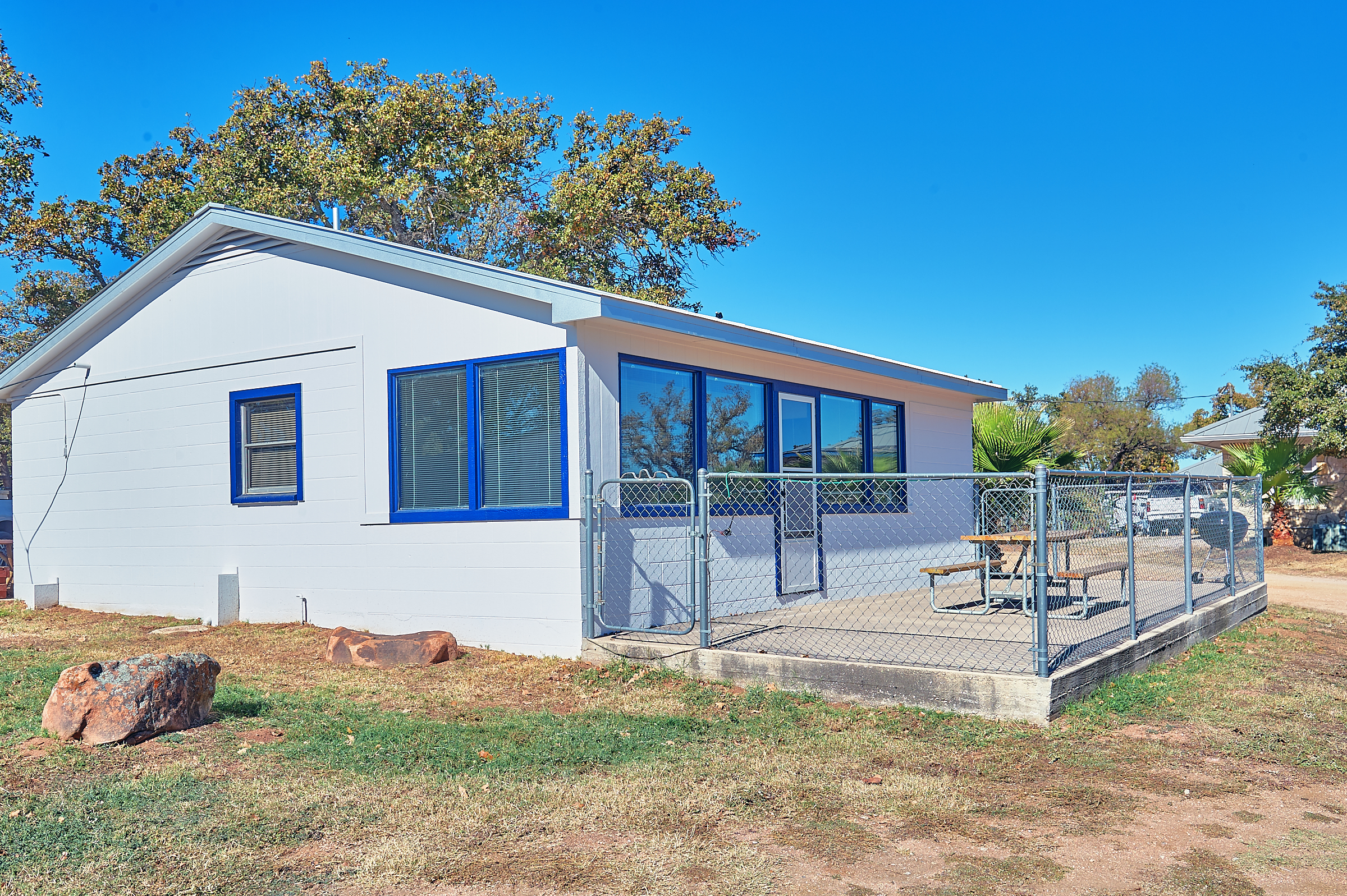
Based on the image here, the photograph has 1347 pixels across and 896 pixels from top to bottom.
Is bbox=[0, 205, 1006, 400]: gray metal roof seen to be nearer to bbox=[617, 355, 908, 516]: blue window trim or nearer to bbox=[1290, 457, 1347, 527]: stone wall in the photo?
bbox=[617, 355, 908, 516]: blue window trim

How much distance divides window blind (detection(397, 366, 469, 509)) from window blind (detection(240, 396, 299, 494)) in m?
1.47

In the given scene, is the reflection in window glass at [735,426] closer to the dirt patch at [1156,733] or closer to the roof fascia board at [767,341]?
the roof fascia board at [767,341]

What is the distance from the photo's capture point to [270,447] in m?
10.1

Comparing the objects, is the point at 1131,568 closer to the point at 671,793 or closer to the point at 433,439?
the point at 671,793

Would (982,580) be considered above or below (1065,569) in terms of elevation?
below

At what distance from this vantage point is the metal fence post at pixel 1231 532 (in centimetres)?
1010

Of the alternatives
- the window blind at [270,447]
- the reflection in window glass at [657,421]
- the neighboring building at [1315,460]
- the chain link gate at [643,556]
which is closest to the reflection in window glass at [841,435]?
the reflection in window glass at [657,421]

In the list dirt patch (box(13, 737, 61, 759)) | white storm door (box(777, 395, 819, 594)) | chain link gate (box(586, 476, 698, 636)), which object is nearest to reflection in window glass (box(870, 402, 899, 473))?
white storm door (box(777, 395, 819, 594))

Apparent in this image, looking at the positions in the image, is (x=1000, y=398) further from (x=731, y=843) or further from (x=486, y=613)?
(x=731, y=843)

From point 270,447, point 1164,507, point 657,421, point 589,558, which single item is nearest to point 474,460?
point 589,558

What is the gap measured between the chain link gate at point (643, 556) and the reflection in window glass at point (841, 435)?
2473 mm

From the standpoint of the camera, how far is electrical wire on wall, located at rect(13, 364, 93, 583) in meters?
11.7

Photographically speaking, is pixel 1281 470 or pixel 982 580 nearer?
pixel 982 580

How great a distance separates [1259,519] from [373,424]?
939cm
